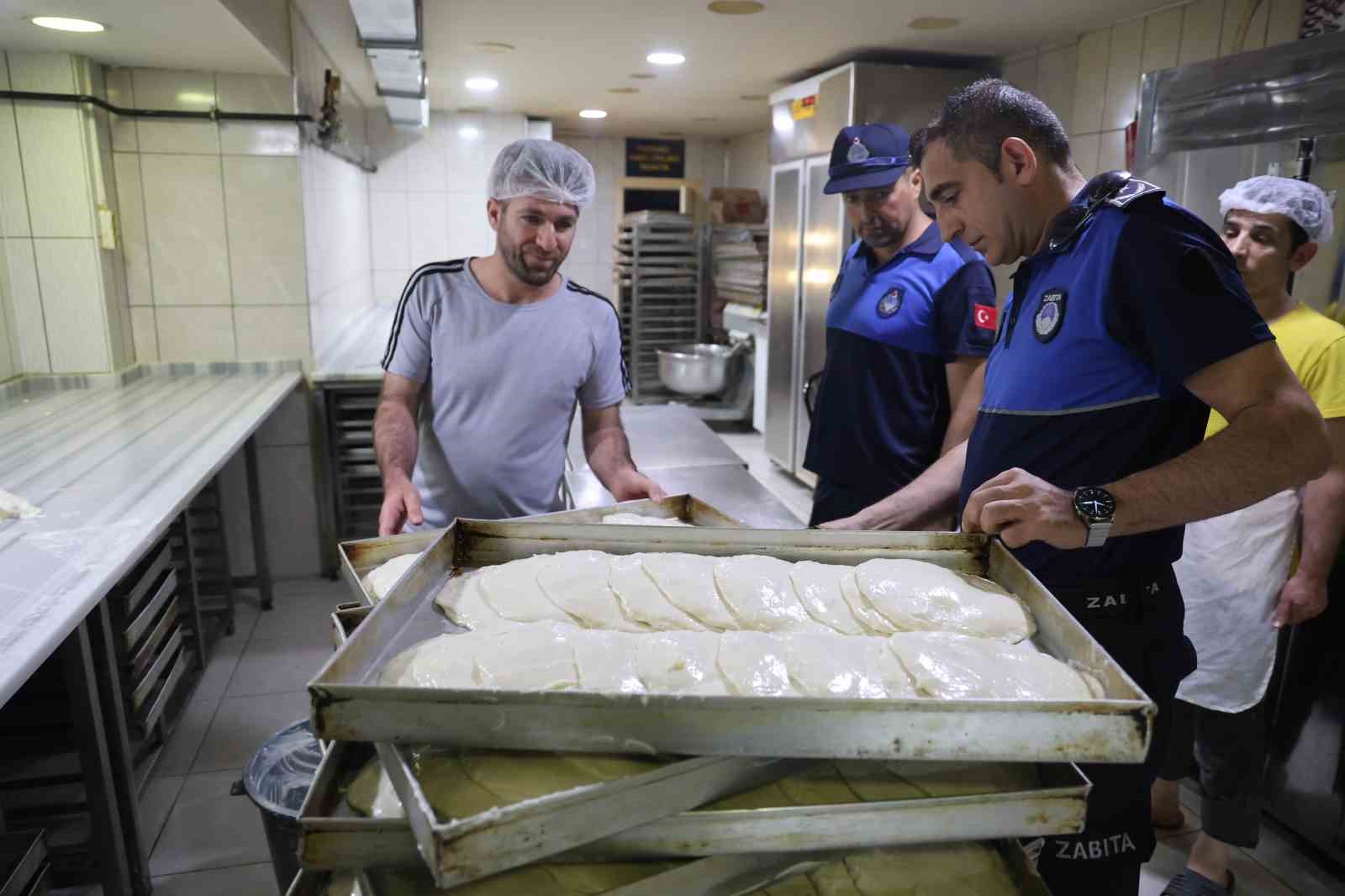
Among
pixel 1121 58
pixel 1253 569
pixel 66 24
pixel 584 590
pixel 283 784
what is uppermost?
pixel 1121 58

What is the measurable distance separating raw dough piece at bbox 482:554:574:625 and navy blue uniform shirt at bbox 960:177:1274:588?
726 millimetres

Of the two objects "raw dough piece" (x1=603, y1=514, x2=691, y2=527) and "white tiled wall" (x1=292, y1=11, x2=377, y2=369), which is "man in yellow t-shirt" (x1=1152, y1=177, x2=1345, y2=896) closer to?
"raw dough piece" (x1=603, y1=514, x2=691, y2=527)

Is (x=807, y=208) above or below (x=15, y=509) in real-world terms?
above

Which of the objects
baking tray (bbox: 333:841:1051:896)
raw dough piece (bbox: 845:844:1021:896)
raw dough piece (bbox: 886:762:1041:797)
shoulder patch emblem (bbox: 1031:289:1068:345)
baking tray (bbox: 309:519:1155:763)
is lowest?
raw dough piece (bbox: 845:844:1021:896)

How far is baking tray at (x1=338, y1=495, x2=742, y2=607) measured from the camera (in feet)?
4.34

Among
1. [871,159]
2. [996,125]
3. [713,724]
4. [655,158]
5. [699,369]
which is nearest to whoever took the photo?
[713,724]

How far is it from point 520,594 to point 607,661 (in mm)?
211

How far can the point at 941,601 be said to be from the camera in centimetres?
107

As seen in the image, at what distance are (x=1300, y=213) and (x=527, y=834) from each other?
2301 millimetres

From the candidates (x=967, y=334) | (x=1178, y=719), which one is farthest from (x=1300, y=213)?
(x=1178, y=719)

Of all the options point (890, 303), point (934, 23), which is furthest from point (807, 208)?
point (890, 303)

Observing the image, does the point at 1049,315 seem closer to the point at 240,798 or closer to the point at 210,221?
the point at 240,798

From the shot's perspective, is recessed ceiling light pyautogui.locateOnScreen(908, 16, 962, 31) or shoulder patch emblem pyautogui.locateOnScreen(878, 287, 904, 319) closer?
shoulder patch emblem pyautogui.locateOnScreen(878, 287, 904, 319)

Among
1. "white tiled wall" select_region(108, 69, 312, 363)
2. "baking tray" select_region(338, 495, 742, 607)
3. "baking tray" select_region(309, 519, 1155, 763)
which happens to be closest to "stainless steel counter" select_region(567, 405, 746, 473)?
"white tiled wall" select_region(108, 69, 312, 363)
